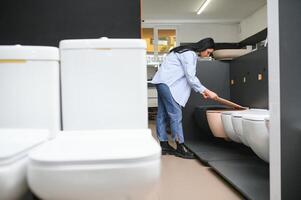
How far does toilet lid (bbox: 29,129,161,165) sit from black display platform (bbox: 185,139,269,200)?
93 cm

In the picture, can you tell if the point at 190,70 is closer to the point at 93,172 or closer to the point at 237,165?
the point at 237,165

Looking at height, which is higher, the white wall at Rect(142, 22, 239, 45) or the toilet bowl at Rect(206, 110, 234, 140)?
the white wall at Rect(142, 22, 239, 45)

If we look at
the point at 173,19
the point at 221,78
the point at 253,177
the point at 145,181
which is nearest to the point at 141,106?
the point at 145,181

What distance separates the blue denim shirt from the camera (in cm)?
322

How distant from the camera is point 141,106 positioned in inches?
59.4

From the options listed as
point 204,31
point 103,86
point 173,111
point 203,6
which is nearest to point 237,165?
point 173,111

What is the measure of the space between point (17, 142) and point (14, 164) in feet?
0.61

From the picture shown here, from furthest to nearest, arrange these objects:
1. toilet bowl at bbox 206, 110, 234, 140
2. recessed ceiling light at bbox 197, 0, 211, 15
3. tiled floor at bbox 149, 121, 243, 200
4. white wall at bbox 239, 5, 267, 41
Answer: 1. white wall at bbox 239, 5, 267, 41
2. recessed ceiling light at bbox 197, 0, 211, 15
3. toilet bowl at bbox 206, 110, 234, 140
4. tiled floor at bbox 149, 121, 243, 200

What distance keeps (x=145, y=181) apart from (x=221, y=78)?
10.2 ft

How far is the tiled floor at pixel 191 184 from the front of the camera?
6.28 feet

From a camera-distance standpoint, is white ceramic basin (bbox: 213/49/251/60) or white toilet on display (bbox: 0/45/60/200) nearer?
white toilet on display (bbox: 0/45/60/200)

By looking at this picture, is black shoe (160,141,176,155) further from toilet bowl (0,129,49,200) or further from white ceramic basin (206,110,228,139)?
toilet bowl (0,129,49,200)

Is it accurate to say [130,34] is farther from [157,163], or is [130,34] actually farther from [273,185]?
[273,185]

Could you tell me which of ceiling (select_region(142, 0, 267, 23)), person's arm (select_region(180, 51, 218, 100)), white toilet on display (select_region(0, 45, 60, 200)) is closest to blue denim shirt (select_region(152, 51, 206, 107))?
person's arm (select_region(180, 51, 218, 100))
